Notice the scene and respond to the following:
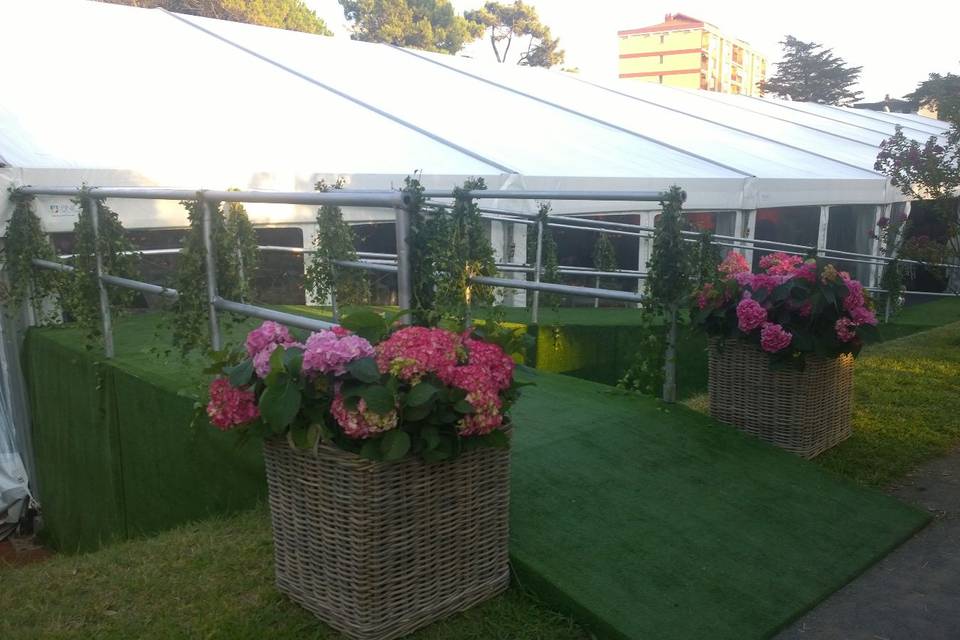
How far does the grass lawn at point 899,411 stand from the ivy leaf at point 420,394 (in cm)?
252

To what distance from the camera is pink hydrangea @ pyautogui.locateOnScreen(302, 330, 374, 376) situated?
225 centimetres

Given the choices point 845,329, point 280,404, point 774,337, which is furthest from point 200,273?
point 845,329

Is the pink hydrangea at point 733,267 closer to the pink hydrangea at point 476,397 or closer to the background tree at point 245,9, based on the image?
the pink hydrangea at point 476,397

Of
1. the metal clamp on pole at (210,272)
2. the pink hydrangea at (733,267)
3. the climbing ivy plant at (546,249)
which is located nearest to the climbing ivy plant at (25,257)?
the metal clamp on pole at (210,272)

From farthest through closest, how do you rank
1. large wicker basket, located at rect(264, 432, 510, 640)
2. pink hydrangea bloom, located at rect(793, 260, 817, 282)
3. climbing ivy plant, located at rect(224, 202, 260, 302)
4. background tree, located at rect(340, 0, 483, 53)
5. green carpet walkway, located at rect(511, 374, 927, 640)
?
background tree, located at rect(340, 0, 483, 53)
climbing ivy plant, located at rect(224, 202, 260, 302)
pink hydrangea bloom, located at rect(793, 260, 817, 282)
green carpet walkway, located at rect(511, 374, 927, 640)
large wicker basket, located at rect(264, 432, 510, 640)

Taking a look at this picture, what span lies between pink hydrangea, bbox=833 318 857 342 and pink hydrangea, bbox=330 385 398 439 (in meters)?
2.45

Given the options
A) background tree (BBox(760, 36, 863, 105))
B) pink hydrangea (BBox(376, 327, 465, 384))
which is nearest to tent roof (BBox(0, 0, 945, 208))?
pink hydrangea (BBox(376, 327, 465, 384))

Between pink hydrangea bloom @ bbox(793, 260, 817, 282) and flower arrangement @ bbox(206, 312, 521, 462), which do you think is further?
pink hydrangea bloom @ bbox(793, 260, 817, 282)

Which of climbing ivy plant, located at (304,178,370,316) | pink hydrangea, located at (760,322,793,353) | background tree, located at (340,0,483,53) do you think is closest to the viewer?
pink hydrangea, located at (760,322,793,353)

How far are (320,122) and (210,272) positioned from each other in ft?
14.9

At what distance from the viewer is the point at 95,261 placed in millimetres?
5254

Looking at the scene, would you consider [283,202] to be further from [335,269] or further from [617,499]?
[335,269]

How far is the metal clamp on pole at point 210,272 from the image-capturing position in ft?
12.9

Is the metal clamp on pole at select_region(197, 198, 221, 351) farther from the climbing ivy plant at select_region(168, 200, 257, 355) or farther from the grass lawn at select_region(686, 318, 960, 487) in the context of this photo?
the grass lawn at select_region(686, 318, 960, 487)
